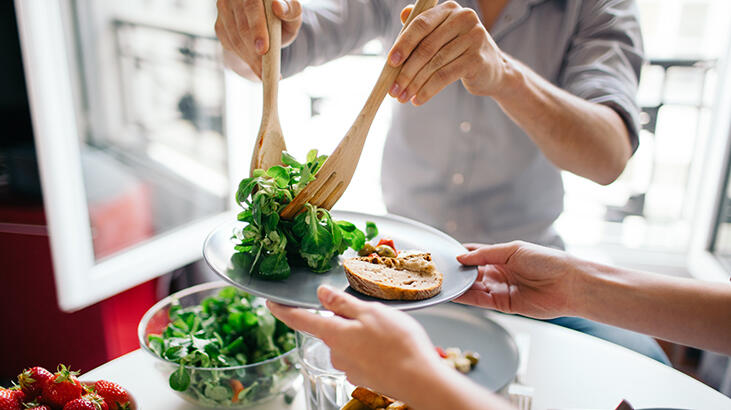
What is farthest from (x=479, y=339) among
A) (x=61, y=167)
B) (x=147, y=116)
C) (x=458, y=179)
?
(x=147, y=116)

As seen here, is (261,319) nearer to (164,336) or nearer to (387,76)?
(164,336)

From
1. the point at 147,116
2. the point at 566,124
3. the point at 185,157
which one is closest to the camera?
the point at 566,124

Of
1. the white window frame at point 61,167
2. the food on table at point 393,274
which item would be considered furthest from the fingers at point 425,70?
the white window frame at point 61,167

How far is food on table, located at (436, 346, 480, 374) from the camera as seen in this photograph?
1.00m

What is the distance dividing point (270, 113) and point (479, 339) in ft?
1.95

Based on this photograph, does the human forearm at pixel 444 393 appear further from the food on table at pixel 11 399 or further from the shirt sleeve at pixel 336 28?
the shirt sleeve at pixel 336 28

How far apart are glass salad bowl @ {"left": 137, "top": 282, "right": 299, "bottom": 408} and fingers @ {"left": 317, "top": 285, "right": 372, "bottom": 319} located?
10.9 inches

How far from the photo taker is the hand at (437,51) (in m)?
0.87

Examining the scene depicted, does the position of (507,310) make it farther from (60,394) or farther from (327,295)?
(60,394)

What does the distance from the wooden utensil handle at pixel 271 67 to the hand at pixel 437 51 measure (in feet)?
0.73

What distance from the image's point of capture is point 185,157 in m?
2.59

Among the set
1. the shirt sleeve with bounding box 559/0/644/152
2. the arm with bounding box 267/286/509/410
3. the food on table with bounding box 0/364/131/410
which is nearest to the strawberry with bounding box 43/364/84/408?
the food on table with bounding box 0/364/131/410

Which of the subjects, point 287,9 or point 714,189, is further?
Result: point 714,189

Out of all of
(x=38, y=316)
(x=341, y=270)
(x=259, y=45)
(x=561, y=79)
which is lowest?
(x=38, y=316)
